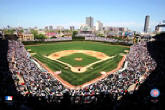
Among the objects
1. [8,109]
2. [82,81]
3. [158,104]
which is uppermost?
[158,104]

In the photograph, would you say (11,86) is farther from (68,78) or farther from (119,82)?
(119,82)

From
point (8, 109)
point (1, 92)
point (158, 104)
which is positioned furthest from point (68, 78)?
point (158, 104)

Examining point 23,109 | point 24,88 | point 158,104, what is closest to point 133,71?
point 158,104

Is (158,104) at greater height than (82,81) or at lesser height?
greater

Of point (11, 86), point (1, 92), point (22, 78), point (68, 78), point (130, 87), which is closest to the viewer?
point (1, 92)

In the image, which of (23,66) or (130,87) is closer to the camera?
(130,87)

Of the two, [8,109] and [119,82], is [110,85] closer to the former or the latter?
[119,82]

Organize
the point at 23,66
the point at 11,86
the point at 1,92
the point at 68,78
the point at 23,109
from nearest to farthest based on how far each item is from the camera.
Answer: the point at 23,109 < the point at 1,92 < the point at 11,86 < the point at 68,78 < the point at 23,66

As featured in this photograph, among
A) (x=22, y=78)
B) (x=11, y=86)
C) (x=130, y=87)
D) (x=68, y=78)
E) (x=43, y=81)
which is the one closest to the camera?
(x=11, y=86)

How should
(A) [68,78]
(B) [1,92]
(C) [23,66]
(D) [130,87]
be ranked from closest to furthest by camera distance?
(B) [1,92], (D) [130,87], (A) [68,78], (C) [23,66]
